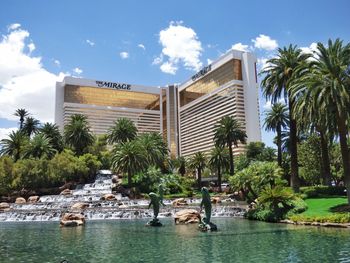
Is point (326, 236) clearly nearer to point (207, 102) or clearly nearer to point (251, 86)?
point (251, 86)

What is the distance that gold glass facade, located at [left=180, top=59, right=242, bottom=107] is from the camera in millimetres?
138875

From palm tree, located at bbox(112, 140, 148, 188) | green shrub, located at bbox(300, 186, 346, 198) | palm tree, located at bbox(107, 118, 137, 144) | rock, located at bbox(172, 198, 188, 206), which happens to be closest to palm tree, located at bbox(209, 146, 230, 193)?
palm tree, located at bbox(112, 140, 148, 188)

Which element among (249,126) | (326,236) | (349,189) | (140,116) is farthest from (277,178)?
(140,116)

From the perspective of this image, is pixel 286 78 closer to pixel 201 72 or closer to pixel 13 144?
pixel 13 144

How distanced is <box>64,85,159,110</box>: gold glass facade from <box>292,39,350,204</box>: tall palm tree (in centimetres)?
13230

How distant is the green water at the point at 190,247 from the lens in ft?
48.7

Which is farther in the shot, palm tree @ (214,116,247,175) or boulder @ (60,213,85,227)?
palm tree @ (214,116,247,175)

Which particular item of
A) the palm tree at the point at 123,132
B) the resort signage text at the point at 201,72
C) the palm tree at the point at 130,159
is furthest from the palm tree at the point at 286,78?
the resort signage text at the point at 201,72

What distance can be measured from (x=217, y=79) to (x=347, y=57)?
12029 cm

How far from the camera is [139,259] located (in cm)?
1487

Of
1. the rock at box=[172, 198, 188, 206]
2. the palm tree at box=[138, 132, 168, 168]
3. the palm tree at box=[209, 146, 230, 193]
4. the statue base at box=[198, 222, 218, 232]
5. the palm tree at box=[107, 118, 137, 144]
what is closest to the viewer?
the statue base at box=[198, 222, 218, 232]

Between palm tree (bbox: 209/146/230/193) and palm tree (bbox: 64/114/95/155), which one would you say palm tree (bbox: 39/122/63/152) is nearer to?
palm tree (bbox: 64/114/95/155)

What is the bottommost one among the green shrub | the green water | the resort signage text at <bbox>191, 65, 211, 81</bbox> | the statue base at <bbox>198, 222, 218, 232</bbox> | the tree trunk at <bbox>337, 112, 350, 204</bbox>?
the green water

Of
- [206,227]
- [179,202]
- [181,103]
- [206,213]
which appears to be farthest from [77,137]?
[181,103]
